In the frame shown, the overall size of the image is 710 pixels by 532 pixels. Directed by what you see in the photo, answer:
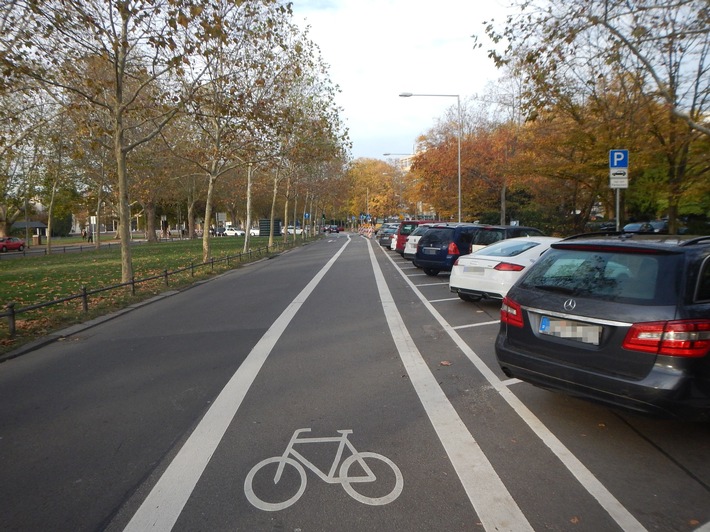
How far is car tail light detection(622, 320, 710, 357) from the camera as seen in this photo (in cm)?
376

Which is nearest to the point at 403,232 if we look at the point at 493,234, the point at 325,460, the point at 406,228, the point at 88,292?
the point at 406,228

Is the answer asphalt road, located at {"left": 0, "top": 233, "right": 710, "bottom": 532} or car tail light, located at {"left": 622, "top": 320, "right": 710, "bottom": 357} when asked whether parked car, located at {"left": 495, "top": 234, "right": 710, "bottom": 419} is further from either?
asphalt road, located at {"left": 0, "top": 233, "right": 710, "bottom": 532}

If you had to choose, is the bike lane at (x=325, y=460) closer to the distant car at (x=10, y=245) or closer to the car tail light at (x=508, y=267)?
the car tail light at (x=508, y=267)

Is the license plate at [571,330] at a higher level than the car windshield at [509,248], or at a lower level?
lower

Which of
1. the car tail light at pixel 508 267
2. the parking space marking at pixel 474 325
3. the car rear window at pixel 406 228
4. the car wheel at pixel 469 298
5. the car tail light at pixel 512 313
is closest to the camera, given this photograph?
the car tail light at pixel 512 313

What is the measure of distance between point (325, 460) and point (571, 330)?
2.23 m

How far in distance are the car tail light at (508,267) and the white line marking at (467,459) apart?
382 cm

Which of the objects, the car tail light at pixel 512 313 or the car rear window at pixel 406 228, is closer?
the car tail light at pixel 512 313

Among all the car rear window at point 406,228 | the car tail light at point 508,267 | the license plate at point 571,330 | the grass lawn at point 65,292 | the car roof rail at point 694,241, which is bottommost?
the grass lawn at point 65,292

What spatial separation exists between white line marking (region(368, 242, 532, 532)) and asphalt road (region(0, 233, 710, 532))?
0.02m

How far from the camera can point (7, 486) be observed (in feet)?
11.8

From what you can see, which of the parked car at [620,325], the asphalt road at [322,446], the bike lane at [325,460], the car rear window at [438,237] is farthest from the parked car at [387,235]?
the parked car at [620,325]

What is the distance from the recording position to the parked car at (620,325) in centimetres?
378

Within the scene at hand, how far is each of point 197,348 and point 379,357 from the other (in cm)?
258
